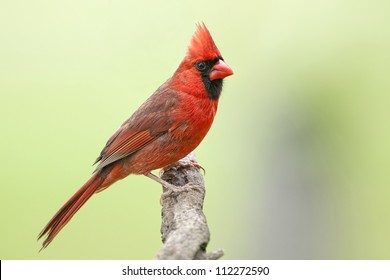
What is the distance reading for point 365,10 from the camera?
671 cm

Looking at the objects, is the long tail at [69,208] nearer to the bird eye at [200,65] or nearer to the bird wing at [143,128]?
the bird wing at [143,128]

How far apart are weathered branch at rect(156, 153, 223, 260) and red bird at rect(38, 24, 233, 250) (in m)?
0.19

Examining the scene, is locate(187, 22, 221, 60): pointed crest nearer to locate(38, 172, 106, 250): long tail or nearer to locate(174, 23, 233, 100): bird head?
locate(174, 23, 233, 100): bird head

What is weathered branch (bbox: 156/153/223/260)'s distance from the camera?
8.42ft

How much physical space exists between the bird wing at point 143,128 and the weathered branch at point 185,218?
1.08 ft

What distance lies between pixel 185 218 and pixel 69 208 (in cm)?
90

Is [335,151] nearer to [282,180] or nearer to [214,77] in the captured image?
[282,180]

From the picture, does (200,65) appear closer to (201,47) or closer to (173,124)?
(201,47)

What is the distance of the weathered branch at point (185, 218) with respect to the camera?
8.42 feet

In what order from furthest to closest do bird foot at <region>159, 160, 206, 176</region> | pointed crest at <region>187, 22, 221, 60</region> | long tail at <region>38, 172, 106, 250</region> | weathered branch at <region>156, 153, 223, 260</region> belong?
bird foot at <region>159, 160, 206, 176</region> < pointed crest at <region>187, 22, 221, 60</region> < long tail at <region>38, 172, 106, 250</region> < weathered branch at <region>156, 153, 223, 260</region>

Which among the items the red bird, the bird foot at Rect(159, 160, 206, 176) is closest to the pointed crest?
the red bird

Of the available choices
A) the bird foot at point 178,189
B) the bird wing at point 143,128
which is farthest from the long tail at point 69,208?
the bird foot at point 178,189

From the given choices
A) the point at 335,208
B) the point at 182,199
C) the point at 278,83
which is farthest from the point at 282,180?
the point at 182,199

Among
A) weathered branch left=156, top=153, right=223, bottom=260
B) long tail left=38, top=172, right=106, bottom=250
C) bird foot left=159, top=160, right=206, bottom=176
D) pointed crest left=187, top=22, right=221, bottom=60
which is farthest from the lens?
bird foot left=159, top=160, right=206, bottom=176
